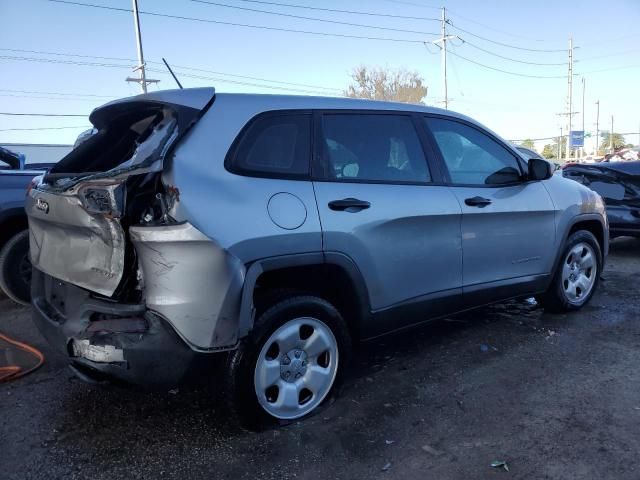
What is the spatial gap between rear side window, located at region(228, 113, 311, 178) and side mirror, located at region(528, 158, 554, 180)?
2.06 m

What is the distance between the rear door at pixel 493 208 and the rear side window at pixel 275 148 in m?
1.11

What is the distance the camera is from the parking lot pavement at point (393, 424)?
259 cm

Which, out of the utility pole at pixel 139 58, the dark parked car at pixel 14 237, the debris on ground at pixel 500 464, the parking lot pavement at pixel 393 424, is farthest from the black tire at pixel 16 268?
the utility pole at pixel 139 58

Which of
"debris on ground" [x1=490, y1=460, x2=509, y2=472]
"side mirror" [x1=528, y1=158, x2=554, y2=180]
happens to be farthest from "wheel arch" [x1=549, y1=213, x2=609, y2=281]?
"debris on ground" [x1=490, y1=460, x2=509, y2=472]

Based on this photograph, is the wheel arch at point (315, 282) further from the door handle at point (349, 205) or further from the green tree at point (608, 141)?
the green tree at point (608, 141)

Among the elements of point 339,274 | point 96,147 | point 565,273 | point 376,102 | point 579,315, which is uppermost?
point 376,102

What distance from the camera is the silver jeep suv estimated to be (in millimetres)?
2500

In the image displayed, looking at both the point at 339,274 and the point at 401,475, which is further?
the point at 339,274

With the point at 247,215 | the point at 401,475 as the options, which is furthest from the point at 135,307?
the point at 401,475

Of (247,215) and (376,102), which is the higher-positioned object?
(376,102)

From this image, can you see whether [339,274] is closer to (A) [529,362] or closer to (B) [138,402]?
(B) [138,402]

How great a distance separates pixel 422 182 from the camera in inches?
138

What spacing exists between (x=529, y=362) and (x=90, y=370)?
292cm

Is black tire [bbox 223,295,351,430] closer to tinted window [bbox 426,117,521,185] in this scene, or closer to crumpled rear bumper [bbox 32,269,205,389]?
crumpled rear bumper [bbox 32,269,205,389]
